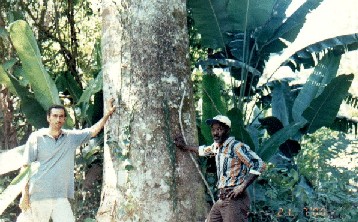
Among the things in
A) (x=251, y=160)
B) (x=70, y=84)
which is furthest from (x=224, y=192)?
(x=70, y=84)

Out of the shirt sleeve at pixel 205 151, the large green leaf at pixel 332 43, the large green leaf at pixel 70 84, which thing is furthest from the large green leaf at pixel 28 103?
the large green leaf at pixel 332 43

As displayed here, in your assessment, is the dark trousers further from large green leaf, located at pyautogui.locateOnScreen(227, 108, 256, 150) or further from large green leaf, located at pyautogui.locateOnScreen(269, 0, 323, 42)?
large green leaf, located at pyautogui.locateOnScreen(269, 0, 323, 42)

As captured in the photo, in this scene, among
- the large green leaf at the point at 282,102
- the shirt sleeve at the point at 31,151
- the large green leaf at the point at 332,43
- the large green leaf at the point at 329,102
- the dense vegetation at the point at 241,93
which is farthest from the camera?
the large green leaf at the point at 282,102

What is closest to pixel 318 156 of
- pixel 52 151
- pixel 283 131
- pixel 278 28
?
pixel 283 131

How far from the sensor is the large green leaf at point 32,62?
604cm

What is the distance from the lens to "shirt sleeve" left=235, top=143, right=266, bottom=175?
4156 millimetres

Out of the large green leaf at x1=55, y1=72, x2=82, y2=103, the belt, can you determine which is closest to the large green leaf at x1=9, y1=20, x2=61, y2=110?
the large green leaf at x1=55, y1=72, x2=82, y2=103

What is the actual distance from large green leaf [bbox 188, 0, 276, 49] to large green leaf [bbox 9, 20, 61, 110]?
2112 mm

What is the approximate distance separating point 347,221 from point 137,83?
2.69 m

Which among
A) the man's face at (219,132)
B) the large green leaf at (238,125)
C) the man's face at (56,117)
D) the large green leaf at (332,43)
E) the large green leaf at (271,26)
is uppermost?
the large green leaf at (271,26)

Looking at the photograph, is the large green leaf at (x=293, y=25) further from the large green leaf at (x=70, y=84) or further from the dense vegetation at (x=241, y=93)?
the large green leaf at (x=70, y=84)

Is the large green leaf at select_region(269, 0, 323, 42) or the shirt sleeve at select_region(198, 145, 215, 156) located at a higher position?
the large green leaf at select_region(269, 0, 323, 42)

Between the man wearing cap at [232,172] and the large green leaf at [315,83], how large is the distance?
3.26m

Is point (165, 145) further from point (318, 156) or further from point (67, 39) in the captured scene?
point (67, 39)
